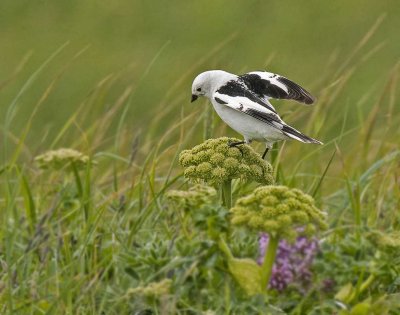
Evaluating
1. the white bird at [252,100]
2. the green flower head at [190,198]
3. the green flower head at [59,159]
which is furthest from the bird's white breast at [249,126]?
the green flower head at [59,159]

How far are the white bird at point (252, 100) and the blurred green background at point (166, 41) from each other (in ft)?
22.3

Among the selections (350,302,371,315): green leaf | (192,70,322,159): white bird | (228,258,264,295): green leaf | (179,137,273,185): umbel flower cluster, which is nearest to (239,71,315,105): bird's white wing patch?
(192,70,322,159): white bird

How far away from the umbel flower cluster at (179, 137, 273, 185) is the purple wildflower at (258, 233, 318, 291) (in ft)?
0.95

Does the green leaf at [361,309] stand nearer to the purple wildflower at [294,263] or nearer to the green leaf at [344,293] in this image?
the green leaf at [344,293]

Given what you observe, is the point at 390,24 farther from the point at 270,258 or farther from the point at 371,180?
the point at 270,258

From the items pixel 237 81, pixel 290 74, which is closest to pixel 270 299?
pixel 237 81

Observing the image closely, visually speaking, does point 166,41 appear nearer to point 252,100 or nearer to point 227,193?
point 252,100

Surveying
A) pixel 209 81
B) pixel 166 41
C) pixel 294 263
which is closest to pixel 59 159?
pixel 209 81

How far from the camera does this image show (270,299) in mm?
5074

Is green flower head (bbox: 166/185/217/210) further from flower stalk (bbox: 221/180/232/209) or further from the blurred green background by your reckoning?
the blurred green background

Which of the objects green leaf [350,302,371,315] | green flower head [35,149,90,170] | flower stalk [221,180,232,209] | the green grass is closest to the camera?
green leaf [350,302,371,315]

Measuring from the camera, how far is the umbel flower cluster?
4.99m

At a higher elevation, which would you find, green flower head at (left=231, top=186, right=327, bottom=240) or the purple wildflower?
green flower head at (left=231, top=186, right=327, bottom=240)

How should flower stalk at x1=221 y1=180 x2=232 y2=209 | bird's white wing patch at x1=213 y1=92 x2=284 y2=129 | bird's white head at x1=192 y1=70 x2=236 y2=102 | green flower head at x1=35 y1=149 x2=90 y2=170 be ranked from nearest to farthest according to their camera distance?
flower stalk at x1=221 y1=180 x2=232 y2=209
bird's white wing patch at x1=213 y1=92 x2=284 y2=129
bird's white head at x1=192 y1=70 x2=236 y2=102
green flower head at x1=35 y1=149 x2=90 y2=170
